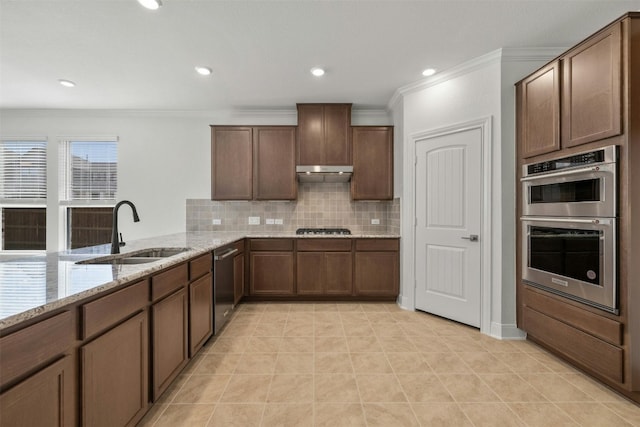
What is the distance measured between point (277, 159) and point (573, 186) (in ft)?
10.3

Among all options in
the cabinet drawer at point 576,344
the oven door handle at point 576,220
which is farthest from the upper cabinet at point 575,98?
the cabinet drawer at point 576,344

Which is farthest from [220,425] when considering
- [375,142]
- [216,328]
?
[375,142]

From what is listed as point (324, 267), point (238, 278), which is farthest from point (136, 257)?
point (324, 267)

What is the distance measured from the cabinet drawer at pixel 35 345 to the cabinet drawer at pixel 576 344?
2952 millimetres

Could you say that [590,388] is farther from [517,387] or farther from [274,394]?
[274,394]

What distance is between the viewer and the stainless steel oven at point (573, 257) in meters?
1.87

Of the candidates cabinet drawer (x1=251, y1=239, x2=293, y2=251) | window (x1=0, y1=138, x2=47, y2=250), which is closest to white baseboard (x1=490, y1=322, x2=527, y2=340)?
cabinet drawer (x1=251, y1=239, x2=293, y2=251)

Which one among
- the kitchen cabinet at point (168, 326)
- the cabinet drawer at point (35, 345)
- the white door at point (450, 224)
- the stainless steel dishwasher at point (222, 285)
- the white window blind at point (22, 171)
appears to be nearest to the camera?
the cabinet drawer at point (35, 345)

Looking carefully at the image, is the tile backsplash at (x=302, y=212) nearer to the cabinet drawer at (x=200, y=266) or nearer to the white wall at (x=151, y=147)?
the white wall at (x=151, y=147)

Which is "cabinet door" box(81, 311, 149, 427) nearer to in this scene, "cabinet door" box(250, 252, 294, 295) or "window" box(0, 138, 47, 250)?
"cabinet door" box(250, 252, 294, 295)

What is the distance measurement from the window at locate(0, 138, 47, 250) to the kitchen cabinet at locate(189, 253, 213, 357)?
3561mm

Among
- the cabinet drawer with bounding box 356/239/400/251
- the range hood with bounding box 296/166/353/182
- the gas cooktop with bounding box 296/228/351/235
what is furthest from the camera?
the gas cooktop with bounding box 296/228/351/235

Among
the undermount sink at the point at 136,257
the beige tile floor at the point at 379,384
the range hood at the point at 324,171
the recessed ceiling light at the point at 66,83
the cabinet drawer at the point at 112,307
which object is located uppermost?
the recessed ceiling light at the point at 66,83

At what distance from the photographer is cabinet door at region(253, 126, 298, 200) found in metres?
3.97
